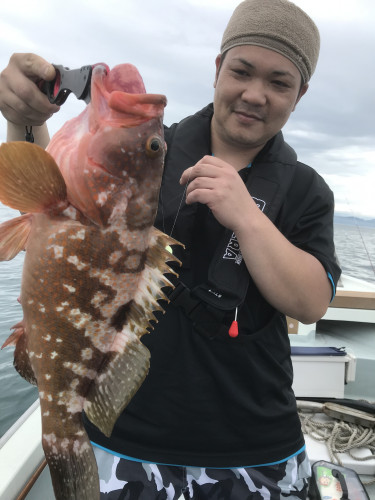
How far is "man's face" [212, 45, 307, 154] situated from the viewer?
1.85 m

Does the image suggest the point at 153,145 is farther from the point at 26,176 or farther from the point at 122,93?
the point at 26,176

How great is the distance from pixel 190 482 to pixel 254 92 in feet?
5.84

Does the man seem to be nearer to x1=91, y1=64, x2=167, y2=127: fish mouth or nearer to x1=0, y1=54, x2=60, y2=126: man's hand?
x1=0, y1=54, x2=60, y2=126: man's hand

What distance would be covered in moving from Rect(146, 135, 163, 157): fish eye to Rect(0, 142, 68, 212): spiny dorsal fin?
0.33 metres

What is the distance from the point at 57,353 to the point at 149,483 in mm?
803

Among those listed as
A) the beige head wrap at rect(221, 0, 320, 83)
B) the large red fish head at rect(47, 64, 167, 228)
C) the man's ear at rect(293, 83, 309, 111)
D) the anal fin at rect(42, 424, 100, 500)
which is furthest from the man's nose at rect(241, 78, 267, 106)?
the anal fin at rect(42, 424, 100, 500)

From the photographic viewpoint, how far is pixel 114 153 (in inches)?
56.9

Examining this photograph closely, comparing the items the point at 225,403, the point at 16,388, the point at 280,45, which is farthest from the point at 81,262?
the point at 16,388

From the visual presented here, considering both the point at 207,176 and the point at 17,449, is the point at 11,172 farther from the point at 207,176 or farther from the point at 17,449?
the point at 17,449

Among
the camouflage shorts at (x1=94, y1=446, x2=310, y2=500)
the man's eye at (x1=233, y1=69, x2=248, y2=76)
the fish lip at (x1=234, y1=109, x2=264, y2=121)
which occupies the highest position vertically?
the man's eye at (x1=233, y1=69, x2=248, y2=76)

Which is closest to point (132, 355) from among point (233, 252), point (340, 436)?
point (233, 252)

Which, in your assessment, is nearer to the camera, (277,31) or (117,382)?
(117,382)

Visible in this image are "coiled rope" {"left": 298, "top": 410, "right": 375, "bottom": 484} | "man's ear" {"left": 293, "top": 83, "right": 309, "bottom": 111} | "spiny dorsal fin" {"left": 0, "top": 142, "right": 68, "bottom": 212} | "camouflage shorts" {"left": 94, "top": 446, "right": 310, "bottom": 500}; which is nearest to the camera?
"spiny dorsal fin" {"left": 0, "top": 142, "right": 68, "bottom": 212}

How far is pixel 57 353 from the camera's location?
57.1 inches
